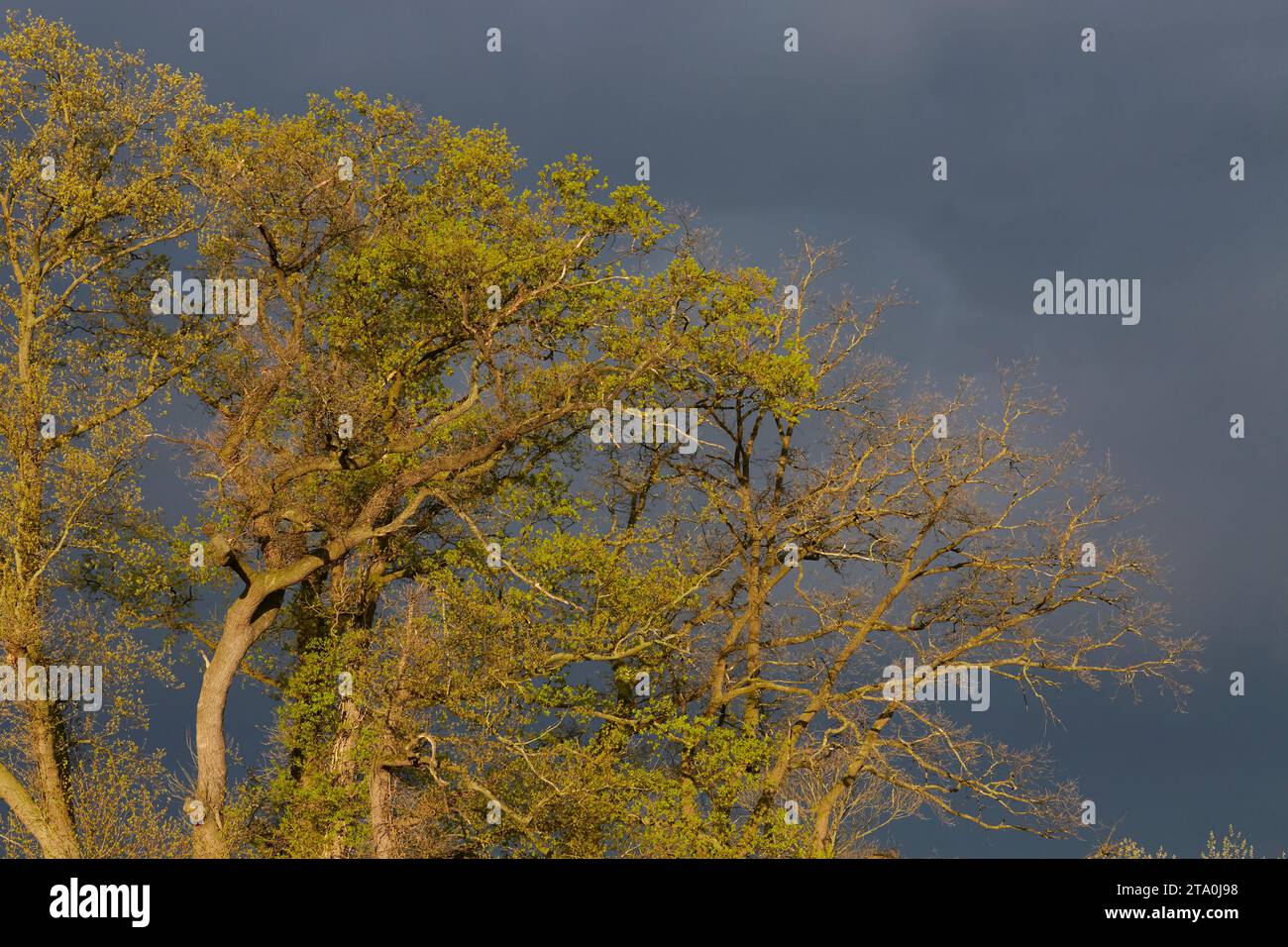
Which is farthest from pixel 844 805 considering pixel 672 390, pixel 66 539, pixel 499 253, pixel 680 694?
pixel 66 539

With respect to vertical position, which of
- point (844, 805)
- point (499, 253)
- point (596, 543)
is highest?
A: point (499, 253)

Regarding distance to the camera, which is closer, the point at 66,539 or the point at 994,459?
the point at 66,539

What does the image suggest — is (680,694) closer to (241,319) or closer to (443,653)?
(443,653)

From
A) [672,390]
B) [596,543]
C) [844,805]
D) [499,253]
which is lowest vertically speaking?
[844,805]
